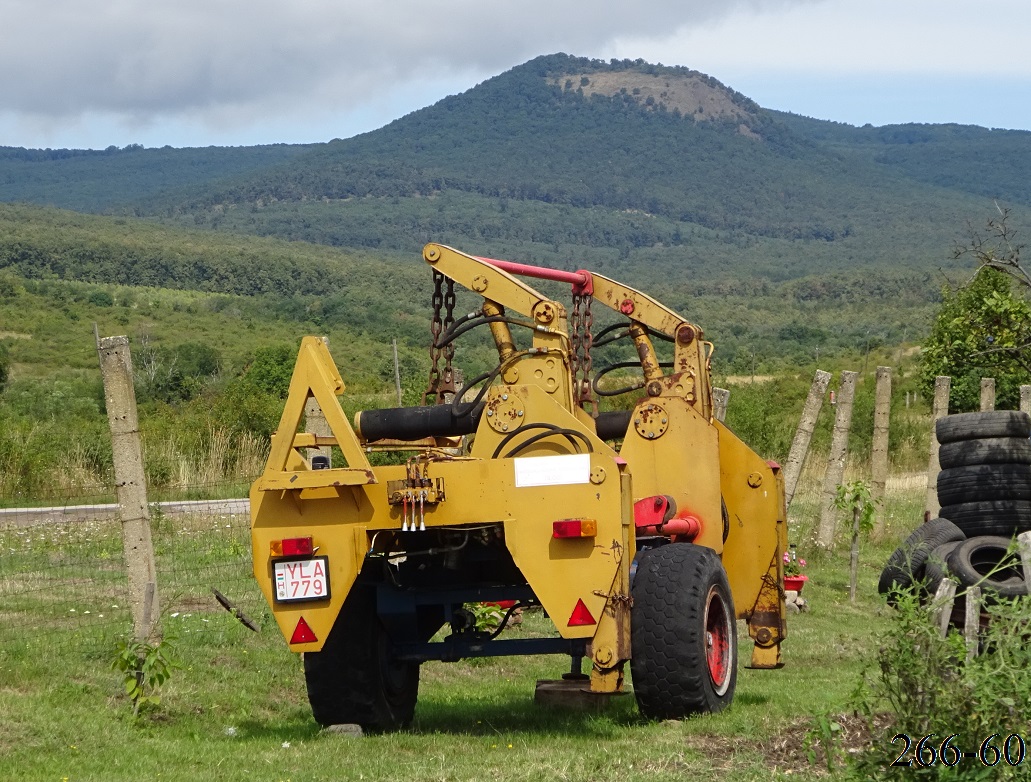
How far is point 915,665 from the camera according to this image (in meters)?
6.86

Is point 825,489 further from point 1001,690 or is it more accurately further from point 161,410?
point 161,410

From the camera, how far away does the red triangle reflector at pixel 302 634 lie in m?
9.23

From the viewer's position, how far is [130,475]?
1039cm

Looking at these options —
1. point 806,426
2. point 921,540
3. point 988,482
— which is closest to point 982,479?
point 988,482

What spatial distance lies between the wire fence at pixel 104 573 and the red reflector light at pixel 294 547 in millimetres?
2157

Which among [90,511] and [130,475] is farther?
[90,511]

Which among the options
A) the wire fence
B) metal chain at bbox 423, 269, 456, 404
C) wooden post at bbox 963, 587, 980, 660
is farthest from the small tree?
wooden post at bbox 963, 587, 980, 660

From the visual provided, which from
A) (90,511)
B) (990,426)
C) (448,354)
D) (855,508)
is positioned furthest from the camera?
(90,511)

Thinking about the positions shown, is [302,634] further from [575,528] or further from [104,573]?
[104,573]

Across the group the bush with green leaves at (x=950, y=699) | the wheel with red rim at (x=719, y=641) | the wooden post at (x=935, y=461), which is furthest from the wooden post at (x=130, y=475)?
the wooden post at (x=935, y=461)

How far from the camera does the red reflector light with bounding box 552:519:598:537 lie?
8820 mm

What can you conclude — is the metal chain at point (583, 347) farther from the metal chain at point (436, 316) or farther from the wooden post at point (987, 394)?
the wooden post at point (987, 394)

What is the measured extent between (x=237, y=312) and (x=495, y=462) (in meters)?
87.8

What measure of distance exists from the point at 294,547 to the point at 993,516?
8.22 metres
